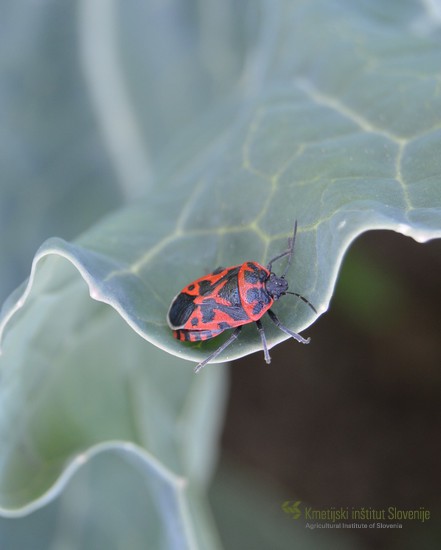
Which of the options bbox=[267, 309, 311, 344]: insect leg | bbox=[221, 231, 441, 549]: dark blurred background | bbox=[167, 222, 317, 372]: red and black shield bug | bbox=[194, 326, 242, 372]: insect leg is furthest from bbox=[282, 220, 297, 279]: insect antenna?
bbox=[221, 231, 441, 549]: dark blurred background

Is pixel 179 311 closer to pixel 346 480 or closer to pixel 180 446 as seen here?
pixel 180 446

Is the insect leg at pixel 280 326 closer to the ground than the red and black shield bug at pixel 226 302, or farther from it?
closer to the ground

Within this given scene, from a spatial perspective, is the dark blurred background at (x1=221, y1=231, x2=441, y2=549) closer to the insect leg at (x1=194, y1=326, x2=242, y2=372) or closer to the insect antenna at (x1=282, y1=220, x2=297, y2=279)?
the insect leg at (x1=194, y1=326, x2=242, y2=372)

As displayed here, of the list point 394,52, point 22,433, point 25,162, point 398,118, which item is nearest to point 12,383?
point 22,433

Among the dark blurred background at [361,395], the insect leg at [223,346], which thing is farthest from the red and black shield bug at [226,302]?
the dark blurred background at [361,395]

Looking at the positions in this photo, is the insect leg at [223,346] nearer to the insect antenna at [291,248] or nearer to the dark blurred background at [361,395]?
the insect antenna at [291,248]

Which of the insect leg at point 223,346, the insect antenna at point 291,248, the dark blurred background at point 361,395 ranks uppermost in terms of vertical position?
the insect antenna at point 291,248

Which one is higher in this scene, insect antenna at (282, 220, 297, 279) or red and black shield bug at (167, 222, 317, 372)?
insect antenna at (282, 220, 297, 279)
